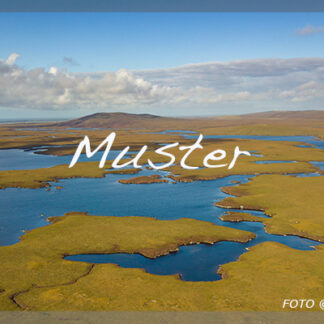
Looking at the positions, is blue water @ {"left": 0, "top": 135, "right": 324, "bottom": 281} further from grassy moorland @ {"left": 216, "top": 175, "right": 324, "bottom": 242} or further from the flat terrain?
grassy moorland @ {"left": 216, "top": 175, "right": 324, "bottom": 242}

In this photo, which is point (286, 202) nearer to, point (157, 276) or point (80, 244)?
point (157, 276)

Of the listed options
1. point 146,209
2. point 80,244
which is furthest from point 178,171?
point 80,244

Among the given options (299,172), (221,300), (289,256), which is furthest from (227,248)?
(299,172)

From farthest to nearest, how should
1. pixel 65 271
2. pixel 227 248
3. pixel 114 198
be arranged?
1. pixel 114 198
2. pixel 227 248
3. pixel 65 271

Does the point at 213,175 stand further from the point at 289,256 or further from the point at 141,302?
the point at 141,302

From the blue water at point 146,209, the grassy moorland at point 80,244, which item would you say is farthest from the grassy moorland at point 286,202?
the grassy moorland at point 80,244

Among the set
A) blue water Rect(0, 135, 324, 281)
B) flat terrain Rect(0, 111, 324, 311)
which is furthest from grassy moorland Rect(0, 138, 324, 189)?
flat terrain Rect(0, 111, 324, 311)

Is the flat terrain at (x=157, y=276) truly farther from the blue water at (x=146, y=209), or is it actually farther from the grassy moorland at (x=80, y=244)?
the blue water at (x=146, y=209)
